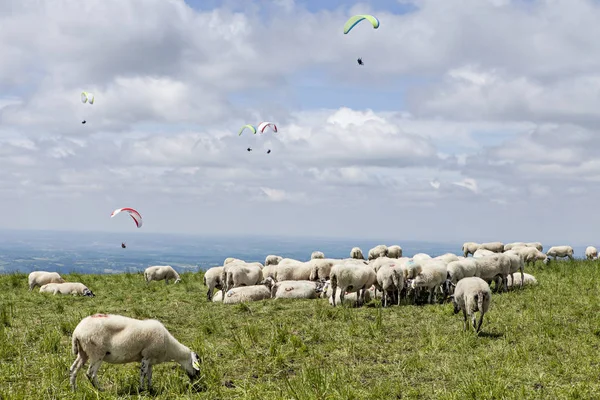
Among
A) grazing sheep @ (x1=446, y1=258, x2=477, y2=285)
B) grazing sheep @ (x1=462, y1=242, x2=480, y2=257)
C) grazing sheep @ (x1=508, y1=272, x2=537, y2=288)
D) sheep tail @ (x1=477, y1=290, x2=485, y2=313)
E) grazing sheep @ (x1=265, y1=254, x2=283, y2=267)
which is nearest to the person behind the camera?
sheep tail @ (x1=477, y1=290, x2=485, y2=313)

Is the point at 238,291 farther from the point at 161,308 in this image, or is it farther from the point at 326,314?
the point at 326,314

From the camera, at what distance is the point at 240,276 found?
22.0 m

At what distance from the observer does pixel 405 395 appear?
9047 mm

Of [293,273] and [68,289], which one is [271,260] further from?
[68,289]

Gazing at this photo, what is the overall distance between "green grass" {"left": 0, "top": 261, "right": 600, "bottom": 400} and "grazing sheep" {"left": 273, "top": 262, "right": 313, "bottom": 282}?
4.58 meters

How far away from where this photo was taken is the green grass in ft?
29.7

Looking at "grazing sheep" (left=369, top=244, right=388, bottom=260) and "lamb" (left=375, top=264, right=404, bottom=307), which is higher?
"grazing sheep" (left=369, top=244, right=388, bottom=260)

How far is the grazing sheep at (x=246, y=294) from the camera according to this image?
20.1 meters

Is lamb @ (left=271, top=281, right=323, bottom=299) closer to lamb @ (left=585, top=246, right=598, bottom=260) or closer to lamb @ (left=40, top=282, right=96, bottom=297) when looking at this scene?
lamb @ (left=40, top=282, right=96, bottom=297)

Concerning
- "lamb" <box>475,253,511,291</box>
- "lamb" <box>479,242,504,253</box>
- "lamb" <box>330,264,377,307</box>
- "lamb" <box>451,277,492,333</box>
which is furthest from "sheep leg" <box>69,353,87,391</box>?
"lamb" <box>479,242,504,253</box>

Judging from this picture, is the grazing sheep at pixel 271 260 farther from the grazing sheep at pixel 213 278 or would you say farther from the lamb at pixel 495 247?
the lamb at pixel 495 247

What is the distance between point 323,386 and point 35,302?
47.3 feet

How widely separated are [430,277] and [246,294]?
22.9 feet

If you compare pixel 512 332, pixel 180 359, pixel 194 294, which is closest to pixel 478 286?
pixel 512 332
